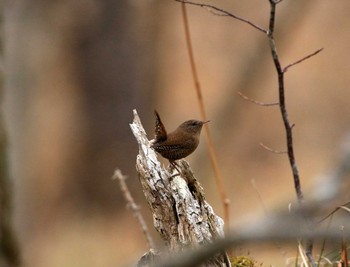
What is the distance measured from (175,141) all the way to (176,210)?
14.2 inches

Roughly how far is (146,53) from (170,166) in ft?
18.6

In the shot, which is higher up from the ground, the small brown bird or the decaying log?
the small brown bird

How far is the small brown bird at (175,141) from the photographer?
2887 millimetres

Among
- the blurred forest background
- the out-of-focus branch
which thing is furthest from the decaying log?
the blurred forest background

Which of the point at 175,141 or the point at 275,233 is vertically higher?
the point at 175,141

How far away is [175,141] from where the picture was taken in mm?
2943

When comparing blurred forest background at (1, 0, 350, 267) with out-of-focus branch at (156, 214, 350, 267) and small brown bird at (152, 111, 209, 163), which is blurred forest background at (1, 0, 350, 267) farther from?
out-of-focus branch at (156, 214, 350, 267)

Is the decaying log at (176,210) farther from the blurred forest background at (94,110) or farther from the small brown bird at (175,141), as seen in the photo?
the blurred forest background at (94,110)

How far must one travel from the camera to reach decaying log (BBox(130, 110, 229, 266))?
103 inches

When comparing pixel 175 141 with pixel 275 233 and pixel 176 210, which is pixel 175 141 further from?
pixel 275 233

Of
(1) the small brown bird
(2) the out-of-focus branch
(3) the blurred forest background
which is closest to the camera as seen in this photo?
(2) the out-of-focus branch

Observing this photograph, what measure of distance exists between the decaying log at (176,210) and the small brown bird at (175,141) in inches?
6.9

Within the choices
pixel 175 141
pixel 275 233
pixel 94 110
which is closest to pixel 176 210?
pixel 175 141

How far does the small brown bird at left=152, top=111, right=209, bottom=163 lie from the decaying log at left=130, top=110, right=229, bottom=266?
0.58 feet
